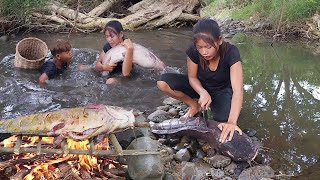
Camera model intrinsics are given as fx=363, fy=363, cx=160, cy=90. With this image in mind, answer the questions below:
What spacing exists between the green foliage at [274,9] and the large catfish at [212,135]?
6.38 meters

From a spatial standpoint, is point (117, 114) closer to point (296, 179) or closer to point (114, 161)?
point (114, 161)

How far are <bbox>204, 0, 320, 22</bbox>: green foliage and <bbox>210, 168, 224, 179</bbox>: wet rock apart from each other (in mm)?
6772

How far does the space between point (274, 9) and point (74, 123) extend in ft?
27.0

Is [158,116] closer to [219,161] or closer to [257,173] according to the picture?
[219,161]

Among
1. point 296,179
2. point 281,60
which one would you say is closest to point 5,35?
point 281,60

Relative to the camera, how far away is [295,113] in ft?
14.8

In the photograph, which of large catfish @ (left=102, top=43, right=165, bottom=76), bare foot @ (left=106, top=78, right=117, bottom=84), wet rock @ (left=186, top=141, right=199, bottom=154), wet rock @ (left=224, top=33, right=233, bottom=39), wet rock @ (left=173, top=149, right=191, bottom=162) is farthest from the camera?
wet rock @ (left=224, top=33, right=233, bottom=39)

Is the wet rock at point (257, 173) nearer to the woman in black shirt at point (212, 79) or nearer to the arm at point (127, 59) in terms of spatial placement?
the woman in black shirt at point (212, 79)

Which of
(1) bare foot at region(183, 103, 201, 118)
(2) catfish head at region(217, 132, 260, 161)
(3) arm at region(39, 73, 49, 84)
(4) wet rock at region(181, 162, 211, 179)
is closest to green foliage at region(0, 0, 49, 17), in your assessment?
(3) arm at region(39, 73, 49, 84)

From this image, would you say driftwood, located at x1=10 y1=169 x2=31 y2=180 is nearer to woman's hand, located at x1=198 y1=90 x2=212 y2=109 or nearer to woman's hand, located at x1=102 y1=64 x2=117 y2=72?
woman's hand, located at x1=198 y1=90 x2=212 y2=109

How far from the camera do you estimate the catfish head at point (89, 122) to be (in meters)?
2.55

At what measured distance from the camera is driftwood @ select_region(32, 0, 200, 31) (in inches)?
416

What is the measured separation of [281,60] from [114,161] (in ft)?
17.2

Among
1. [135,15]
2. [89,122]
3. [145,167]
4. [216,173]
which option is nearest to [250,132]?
[216,173]
